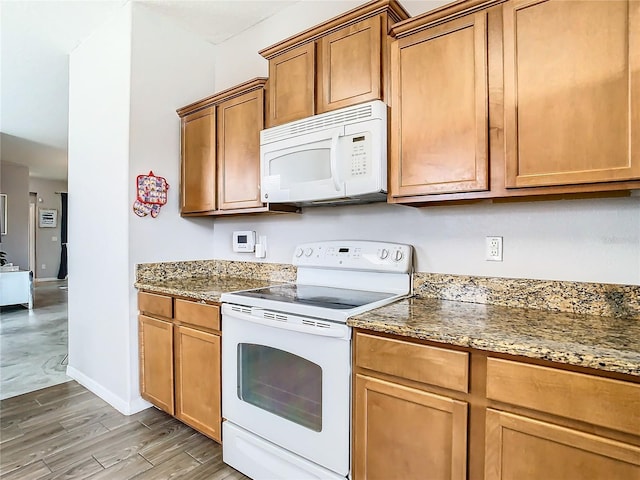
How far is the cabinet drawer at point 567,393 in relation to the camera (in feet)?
3.08

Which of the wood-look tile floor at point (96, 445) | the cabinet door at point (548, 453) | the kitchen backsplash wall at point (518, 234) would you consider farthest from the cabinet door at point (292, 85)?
the wood-look tile floor at point (96, 445)

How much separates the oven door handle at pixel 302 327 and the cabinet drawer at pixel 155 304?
2.08ft

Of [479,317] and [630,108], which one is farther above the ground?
[630,108]

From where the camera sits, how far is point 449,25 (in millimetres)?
1499

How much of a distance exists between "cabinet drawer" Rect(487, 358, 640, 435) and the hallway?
330 centimetres

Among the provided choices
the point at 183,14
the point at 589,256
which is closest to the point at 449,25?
the point at 589,256

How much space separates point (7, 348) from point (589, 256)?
16.5ft

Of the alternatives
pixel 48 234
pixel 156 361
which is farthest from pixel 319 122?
pixel 48 234

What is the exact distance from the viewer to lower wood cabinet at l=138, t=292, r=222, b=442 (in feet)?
6.40

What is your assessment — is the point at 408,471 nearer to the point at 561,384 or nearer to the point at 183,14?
the point at 561,384

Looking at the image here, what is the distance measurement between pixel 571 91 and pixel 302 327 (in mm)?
1319

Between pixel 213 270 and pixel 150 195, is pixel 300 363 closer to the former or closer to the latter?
pixel 213 270

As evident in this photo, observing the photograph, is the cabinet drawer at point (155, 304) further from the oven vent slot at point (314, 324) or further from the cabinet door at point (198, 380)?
the oven vent slot at point (314, 324)

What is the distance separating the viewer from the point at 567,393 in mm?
1010
